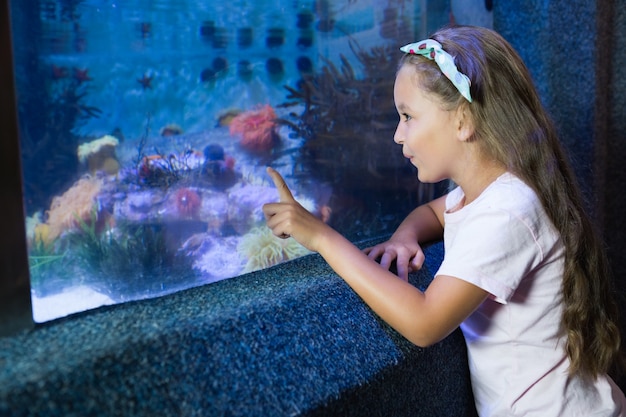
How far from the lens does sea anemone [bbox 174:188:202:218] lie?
41.6 inches

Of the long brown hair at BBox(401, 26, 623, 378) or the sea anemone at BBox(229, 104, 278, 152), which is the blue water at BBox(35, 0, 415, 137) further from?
the long brown hair at BBox(401, 26, 623, 378)

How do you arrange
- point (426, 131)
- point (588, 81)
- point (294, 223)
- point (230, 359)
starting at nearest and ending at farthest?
point (230, 359), point (294, 223), point (426, 131), point (588, 81)

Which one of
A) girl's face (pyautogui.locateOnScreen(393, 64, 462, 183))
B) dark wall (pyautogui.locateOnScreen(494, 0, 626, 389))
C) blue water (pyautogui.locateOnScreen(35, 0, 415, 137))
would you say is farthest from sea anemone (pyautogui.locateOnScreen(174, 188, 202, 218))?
dark wall (pyautogui.locateOnScreen(494, 0, 626, 389))

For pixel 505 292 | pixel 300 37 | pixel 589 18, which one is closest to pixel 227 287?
pixel 505 292

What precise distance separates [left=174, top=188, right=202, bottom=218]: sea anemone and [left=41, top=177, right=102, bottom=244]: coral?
16cm

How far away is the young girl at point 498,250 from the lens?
0.92 metres

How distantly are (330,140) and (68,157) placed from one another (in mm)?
648

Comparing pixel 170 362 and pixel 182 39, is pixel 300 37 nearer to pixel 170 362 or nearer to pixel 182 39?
pixel 182 39

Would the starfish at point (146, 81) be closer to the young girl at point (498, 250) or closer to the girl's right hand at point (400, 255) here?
the young girl at point (498, 250)

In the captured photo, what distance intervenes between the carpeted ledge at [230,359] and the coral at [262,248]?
0.14 m

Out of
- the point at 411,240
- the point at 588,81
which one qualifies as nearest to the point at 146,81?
the point at 411,240

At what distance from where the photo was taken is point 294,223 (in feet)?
3.23

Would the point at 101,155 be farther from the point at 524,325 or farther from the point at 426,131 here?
the point at 524,325

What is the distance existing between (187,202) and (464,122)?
1.88 feet
